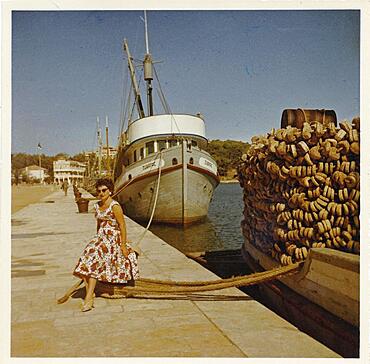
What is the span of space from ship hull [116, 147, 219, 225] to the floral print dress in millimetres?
9705

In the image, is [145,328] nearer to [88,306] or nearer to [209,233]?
[88,306]

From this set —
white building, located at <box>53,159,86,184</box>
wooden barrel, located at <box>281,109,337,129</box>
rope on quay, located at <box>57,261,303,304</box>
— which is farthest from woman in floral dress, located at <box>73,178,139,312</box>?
white building, located at <box>53,159,86,184</box>

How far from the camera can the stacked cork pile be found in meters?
4.13

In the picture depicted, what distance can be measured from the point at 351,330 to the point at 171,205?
10899mm

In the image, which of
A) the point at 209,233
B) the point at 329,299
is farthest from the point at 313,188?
the point at 209,233

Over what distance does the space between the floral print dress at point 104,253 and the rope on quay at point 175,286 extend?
10.1 inches

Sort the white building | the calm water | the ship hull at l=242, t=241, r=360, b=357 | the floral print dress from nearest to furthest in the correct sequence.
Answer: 1. the ship hull at l=242, t=241, r=360, b=357
2. the floral print dress
3. the white building
4. the calm water

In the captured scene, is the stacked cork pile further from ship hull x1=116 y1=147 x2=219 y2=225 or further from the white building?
ship hull x1=116 y1=147 x2=219 y2=225

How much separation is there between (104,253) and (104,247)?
0.06 meters

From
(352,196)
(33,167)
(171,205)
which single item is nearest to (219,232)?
(171,205)

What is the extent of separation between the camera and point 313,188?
434 centimetres
